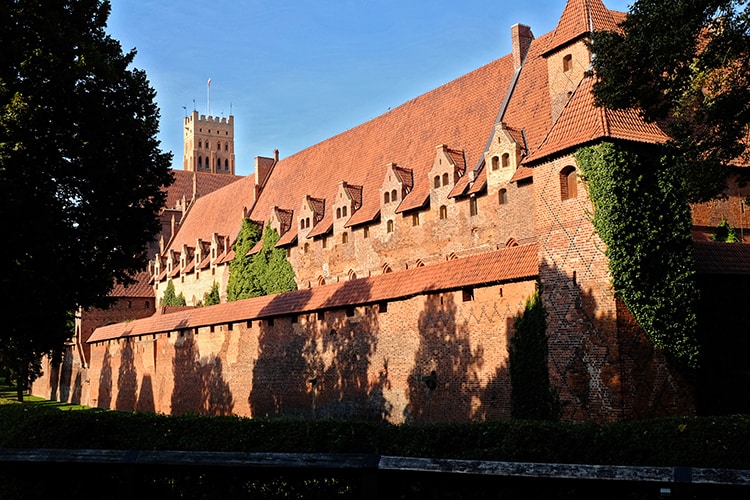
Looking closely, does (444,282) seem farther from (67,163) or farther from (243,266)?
(243,266)

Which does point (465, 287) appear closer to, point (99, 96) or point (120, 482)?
point (99, 96)

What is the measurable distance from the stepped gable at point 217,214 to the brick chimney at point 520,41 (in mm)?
22989

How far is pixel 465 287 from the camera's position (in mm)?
20250

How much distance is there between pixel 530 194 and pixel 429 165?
7203 mm

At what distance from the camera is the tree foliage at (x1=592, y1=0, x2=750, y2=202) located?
14.0m

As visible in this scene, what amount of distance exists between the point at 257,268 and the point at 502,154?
1945 cm

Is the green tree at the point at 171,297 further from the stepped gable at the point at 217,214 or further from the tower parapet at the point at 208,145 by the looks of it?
the tower parapet at the point at 208,145

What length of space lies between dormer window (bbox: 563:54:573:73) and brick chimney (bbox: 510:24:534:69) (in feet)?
23.1

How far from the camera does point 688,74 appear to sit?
14.7 m

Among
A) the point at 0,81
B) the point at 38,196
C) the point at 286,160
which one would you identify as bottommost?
the point at 38,196

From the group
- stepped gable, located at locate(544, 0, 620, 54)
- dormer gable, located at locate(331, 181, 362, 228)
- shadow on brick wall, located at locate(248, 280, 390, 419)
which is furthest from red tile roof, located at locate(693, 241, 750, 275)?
dormer gable, located at locate(331, 181, 362, 228)

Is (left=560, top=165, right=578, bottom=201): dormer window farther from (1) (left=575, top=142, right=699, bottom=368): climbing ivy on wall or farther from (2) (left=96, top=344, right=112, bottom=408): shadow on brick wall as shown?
(2) (left=96, top=344, right=112, bottom=408): shadow on brick wall

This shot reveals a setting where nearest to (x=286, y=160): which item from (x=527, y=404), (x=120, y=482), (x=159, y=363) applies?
(x=159, y=363)

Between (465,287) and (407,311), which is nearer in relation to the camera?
(465,287)
